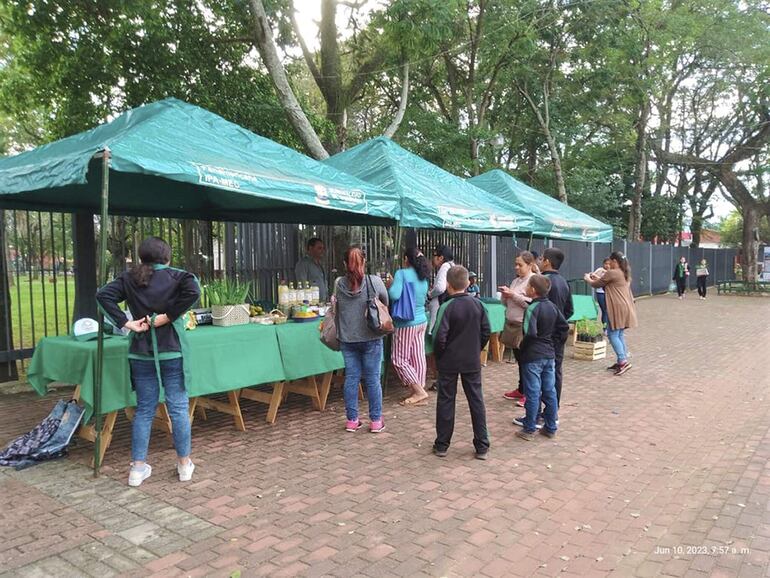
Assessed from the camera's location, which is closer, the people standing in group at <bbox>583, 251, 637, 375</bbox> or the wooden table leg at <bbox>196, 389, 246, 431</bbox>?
the wooden table leg at <bbox>196, 389, 246, 431</bbox>

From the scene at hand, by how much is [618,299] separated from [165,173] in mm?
6278

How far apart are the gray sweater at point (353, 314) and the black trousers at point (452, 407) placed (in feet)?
2.87

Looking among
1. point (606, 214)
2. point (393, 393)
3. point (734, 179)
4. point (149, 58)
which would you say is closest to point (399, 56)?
point (149, 58)

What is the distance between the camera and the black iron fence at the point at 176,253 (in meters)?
7.40

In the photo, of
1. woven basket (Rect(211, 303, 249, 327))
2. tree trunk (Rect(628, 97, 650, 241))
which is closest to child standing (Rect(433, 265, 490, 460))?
woven basket (Rect(211, 303, 249, 327))

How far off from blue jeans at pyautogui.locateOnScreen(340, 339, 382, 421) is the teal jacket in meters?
1.05

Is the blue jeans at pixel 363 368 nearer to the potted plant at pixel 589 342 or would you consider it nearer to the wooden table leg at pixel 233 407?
the wooden table leg at pixel 233 407

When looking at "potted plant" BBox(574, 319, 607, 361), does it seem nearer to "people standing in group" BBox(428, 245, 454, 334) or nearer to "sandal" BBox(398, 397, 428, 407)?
"people standing in group" BBox(428, 245, 454, 334)

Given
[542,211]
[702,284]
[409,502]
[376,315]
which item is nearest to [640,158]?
[702,284]

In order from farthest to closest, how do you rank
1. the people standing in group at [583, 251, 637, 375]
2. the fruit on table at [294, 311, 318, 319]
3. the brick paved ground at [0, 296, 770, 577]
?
the people standing in group at [583, 251, 637, 375]
the fruit on table at [294, 311, 318, 319]
the brick paved ground at [0, 296, 770, 577]

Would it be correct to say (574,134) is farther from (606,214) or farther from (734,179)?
(734,179)

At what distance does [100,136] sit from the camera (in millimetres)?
4934

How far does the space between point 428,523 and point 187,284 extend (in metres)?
2.29

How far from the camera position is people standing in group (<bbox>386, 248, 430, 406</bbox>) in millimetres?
6375
